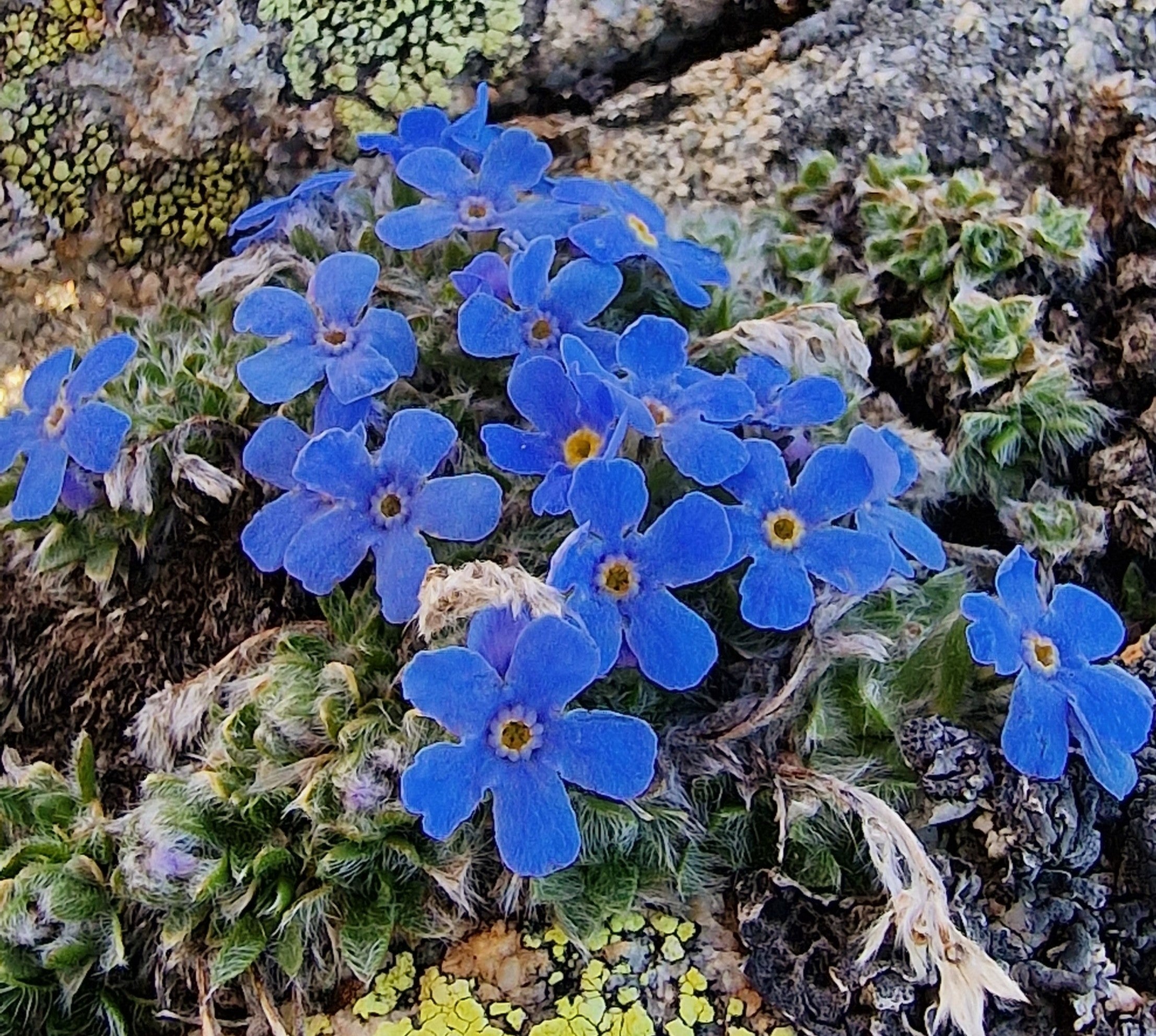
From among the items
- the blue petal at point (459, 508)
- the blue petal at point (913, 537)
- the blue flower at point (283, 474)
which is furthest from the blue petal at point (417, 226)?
the blue petal at point (913, 537)

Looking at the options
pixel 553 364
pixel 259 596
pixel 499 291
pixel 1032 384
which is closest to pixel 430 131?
pixel 499 291

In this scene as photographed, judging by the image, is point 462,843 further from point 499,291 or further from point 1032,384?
point 1032,384

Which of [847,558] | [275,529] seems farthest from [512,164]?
[847,558]

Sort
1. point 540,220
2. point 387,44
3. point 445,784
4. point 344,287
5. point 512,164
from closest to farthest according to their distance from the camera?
point 445,784
point 344,287
point 540,220
point 512,164
point 387,44

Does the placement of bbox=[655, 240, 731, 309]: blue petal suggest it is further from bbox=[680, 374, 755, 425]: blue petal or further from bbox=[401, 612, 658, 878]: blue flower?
bbox=[401, 612, 658, 878]: blue flower

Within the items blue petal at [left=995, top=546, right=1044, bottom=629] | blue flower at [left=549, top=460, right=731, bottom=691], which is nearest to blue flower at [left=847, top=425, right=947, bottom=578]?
blue petal at [left=995, top=546, right=1044, bottom=629]

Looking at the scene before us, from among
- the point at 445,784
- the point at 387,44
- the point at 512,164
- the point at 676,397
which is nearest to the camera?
the point at 445,784

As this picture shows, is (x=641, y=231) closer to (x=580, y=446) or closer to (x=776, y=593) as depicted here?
(x=580, y=446)
